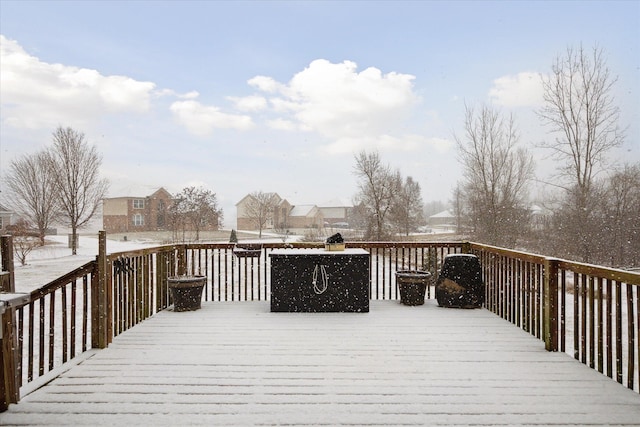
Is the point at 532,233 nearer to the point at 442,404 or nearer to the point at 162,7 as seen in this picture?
the point at 162,7

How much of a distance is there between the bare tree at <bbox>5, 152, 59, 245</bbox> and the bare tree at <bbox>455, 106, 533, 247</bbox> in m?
23.2

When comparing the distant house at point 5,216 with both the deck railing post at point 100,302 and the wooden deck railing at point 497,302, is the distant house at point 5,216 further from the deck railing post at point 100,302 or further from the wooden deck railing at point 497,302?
the deck railing post at point 100,302

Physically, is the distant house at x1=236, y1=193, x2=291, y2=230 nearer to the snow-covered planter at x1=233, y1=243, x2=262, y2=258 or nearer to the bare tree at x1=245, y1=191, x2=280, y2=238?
the bare tree at x1=245, y1=191, x2=280, y2=238

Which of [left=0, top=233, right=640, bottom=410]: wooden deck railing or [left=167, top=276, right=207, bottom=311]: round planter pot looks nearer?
[left=0, top=233, right=640, bottom=410]: wooden deck railing

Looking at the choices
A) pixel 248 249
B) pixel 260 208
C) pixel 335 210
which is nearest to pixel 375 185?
pixel 260 208

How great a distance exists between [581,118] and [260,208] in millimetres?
28309

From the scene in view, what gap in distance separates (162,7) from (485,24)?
8.77 metres

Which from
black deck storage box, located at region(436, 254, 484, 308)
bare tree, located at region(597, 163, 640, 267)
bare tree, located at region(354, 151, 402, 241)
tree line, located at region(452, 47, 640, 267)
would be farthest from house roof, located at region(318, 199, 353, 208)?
black deck storage box, located at region(436, 254, 484, 308)

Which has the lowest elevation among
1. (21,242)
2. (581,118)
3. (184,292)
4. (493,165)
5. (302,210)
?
(21,242)

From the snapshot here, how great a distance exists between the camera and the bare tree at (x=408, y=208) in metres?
27.2

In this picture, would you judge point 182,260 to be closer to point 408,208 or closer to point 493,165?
point 493,165

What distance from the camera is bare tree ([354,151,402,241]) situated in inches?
1041

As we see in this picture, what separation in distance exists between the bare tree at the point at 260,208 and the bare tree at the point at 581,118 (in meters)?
27.5

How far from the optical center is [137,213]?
3916 centimetres
